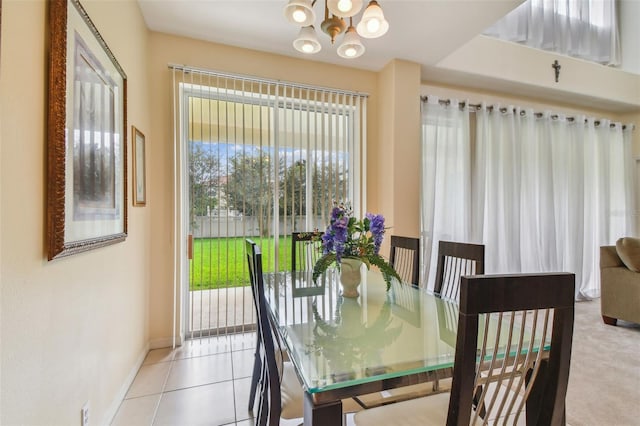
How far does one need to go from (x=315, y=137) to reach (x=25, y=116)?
2243 millimetres

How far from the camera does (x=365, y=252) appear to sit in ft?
5.13

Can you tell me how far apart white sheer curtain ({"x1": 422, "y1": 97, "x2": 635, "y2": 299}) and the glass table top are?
179cm

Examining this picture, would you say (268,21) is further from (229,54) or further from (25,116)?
(25,116)

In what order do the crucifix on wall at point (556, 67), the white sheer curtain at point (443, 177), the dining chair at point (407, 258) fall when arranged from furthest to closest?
the crucifix on wall at point (556, 67) < the white sheer curtain at point (443, 177) < the dining chair at point (407, 258)

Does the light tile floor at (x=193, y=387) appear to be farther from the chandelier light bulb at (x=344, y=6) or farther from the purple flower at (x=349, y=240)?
the chandelier light bulb at (x=344, y=6)

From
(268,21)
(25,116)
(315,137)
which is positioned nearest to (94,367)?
(25,116)

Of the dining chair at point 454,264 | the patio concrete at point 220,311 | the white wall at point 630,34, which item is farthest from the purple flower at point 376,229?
the white wall at point 630,34

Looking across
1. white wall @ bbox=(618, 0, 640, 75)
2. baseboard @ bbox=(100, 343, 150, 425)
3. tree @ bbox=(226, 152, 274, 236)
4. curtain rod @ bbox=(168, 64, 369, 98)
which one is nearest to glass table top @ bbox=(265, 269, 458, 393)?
tree @ bbox=(226, 152, 274, 236)

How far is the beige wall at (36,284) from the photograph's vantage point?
87cm

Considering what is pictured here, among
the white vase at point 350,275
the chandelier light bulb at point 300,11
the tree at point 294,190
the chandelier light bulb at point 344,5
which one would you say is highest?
the chandelier light bulb at point 300,11

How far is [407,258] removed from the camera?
219 centimetres

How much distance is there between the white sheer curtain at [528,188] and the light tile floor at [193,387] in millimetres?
2196

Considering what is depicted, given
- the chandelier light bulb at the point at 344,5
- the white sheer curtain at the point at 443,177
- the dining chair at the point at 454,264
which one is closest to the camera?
the chandelier light bulb at the point at 344,5

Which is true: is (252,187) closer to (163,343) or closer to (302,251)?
(302,251)
